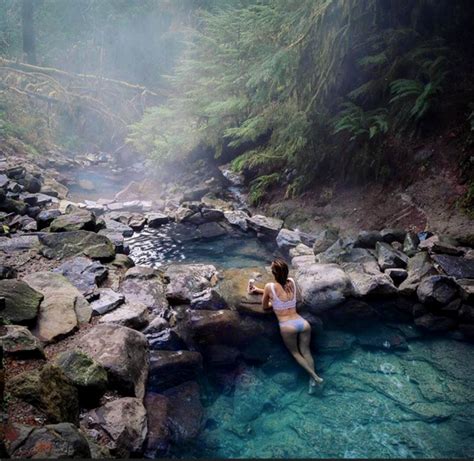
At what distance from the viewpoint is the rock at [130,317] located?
473 cm

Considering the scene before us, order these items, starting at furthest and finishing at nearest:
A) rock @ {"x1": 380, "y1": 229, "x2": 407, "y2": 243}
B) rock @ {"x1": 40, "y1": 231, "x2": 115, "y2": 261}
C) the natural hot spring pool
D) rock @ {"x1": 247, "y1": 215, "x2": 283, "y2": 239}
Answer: rock @ {"x1": 247, "y1": 215, "x2": 283, "y2": 239} < rock @ {"x1": 380, "y1": 229, "x2": 407, "y2": 243} < rock @ {"x1": 40, "y1": 231, "x2": 115, "y2": 261} < the natural hot spring pool

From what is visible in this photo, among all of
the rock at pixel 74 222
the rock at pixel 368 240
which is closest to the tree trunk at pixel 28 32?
the rock at pixel 74 222

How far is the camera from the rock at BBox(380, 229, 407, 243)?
7.01 metres

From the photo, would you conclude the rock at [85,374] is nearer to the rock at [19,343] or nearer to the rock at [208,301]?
the rock at [19,343]

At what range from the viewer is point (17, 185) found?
10633mm

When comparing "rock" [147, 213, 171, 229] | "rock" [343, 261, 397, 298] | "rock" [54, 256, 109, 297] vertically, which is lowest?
"rock" [147, 213, 171, 229]

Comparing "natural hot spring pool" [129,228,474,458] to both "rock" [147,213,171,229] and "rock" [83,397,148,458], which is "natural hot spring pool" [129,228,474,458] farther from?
"rock" [147,213,171,229]

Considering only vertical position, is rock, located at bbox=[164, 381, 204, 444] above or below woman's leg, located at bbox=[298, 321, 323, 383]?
below

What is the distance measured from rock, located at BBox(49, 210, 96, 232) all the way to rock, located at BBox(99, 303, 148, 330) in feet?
11.3

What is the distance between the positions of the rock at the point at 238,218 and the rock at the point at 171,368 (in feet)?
18.0

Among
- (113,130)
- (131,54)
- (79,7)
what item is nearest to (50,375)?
(113,130)

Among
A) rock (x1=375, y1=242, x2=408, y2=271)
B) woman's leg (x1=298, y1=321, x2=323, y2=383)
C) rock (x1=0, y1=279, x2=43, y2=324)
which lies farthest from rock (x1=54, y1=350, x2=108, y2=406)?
rock (x1=375, y1=242, x2=408, y2=271)

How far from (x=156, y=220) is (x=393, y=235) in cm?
624

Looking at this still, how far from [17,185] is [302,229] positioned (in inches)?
336
